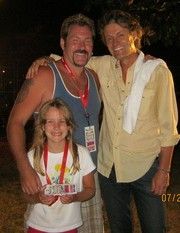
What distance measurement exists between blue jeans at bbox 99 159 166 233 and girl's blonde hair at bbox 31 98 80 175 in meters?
0.52

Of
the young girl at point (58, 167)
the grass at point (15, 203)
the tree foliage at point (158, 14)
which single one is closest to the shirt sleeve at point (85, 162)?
the young girl at point (58, 167)

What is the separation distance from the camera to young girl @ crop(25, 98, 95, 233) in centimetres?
300

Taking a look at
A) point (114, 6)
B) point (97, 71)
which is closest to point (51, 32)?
point (114, 6)

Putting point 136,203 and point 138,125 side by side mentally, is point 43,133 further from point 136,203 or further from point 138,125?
point 136,203

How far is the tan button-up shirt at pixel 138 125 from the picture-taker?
325 centimetres

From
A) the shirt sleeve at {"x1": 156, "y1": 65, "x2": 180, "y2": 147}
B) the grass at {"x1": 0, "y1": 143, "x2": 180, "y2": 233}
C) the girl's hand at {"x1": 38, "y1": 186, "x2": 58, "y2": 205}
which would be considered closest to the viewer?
the girl's hand at {"x1": 38, "y1": 186, "x2": 58, "y2": 205}

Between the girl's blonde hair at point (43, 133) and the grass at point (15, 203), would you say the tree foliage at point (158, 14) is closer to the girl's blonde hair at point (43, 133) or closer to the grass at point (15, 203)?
the grass at point (15, 203)

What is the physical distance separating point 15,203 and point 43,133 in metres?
3.06

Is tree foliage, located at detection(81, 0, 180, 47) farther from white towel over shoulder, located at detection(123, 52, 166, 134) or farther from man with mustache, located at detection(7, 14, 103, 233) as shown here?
white towel over shoulder, located at detection(123, 52, 166, 134)

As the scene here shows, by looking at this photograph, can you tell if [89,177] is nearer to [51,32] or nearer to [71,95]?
[71,95]

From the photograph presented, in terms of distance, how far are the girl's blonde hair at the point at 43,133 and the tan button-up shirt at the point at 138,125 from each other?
0.41m
